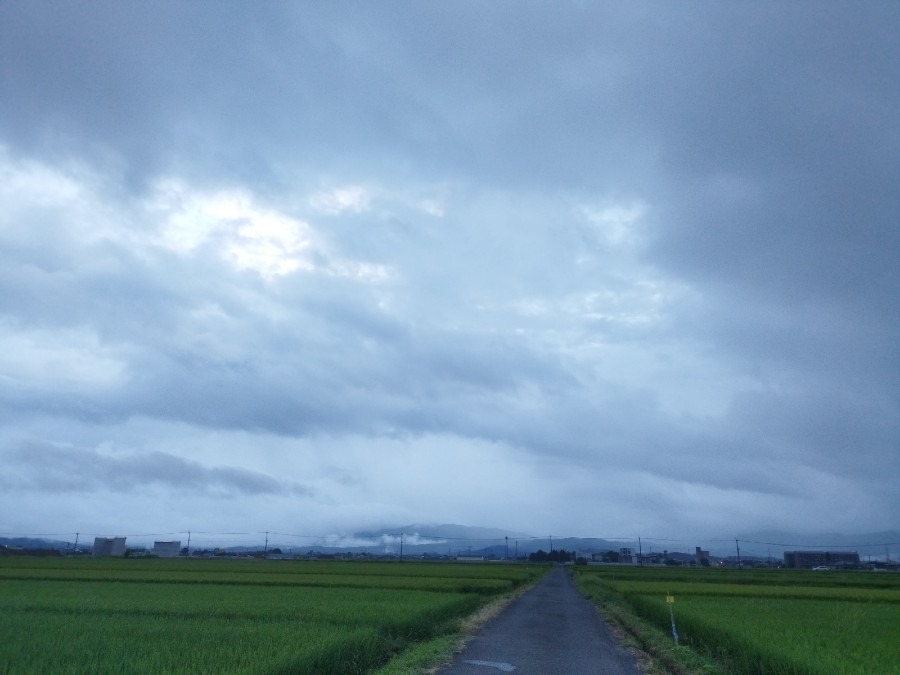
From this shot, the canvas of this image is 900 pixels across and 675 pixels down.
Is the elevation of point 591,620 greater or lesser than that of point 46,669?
lesser

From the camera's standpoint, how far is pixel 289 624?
16.8 m

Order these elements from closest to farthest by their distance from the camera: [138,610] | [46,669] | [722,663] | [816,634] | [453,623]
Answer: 1. [46,669]
2. [722,663]
3. [816,634]
4. [138,610]
5. [453,623]

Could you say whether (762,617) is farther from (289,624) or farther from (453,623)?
(289,624)

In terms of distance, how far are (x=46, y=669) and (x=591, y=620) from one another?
2179 cm

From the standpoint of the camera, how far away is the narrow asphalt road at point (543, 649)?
1446 cm

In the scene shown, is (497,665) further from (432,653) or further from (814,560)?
(814,560)

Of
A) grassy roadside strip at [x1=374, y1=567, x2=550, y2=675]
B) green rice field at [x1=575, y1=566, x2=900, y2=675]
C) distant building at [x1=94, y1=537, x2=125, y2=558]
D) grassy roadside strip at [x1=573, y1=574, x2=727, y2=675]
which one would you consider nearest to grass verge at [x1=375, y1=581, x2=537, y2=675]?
grassy roadside strip at [x1=374, y1=567, x2=550, y2=675]

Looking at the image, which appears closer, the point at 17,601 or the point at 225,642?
the point at 225,642

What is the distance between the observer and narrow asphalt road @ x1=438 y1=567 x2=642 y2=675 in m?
14.5

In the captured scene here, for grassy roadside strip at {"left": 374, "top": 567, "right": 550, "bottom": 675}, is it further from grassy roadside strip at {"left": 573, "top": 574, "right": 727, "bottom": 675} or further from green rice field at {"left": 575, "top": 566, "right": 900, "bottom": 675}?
green rice field at {"left": 575, "top": 566, "right": 900, "bottom": 675}

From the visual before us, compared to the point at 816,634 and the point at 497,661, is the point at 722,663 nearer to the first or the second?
the point at 816,634

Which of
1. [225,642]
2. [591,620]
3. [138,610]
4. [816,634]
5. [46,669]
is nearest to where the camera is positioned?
[46,669]

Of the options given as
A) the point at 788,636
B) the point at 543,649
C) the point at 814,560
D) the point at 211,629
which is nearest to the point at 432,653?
the point at 543,649

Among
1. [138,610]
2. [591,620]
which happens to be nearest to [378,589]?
[591,620]
